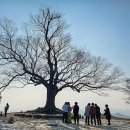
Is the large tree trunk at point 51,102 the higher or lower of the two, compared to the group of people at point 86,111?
higher

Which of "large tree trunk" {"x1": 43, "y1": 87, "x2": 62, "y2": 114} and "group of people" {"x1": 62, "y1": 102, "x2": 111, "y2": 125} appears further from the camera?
"large tree trunk" {"x1": 43, "y1": 87, "x2": 62, "y2": 114}

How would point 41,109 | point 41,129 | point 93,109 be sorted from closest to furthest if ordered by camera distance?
1. point 41,129
2. point 93,109
3. point 41,109

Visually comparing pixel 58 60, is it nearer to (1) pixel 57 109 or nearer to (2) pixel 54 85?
(2) pixel 54 85

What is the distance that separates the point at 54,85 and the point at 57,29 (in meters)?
8.27

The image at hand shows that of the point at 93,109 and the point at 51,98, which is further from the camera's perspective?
the point at 51,98

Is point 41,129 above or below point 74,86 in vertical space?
below

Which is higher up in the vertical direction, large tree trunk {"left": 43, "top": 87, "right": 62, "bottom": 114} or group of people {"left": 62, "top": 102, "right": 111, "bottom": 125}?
large tree trunk {"left": 43, "top": 87, "right": 62, "bottom": 114}

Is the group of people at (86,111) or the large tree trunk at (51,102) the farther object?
the large tree trunk at (51,102)

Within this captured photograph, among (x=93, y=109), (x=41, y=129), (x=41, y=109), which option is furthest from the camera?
(x=41, y=109)

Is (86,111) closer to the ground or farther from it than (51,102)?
closer to the ground

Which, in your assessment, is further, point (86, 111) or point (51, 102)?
point (51, 102)

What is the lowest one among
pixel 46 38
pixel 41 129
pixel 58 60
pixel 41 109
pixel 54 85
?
pixel 41 129

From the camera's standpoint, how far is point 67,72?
4372 cm

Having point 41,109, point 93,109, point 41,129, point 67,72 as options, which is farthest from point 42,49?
point 41,129
